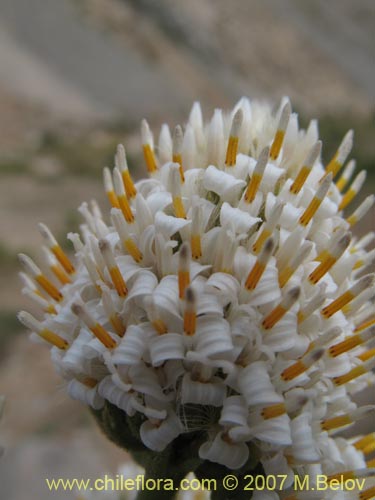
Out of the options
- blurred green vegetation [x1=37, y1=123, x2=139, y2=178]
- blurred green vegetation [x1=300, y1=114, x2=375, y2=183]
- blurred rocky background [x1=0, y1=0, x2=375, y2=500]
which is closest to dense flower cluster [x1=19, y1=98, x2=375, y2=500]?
blurred rocky background [x1=0, y1=0, x2=375, y2=500]

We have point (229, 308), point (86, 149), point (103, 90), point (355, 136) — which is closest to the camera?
point (229, 308)

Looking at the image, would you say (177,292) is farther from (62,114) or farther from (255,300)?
(62,114)

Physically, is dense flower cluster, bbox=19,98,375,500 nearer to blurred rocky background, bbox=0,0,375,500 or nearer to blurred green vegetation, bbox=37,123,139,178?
blurred rocky background, bbox=0,0,375,500

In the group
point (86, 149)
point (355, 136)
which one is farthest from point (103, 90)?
point (355, 136)

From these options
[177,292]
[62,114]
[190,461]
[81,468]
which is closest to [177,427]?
[190,461]

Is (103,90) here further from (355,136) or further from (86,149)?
(355,136)
